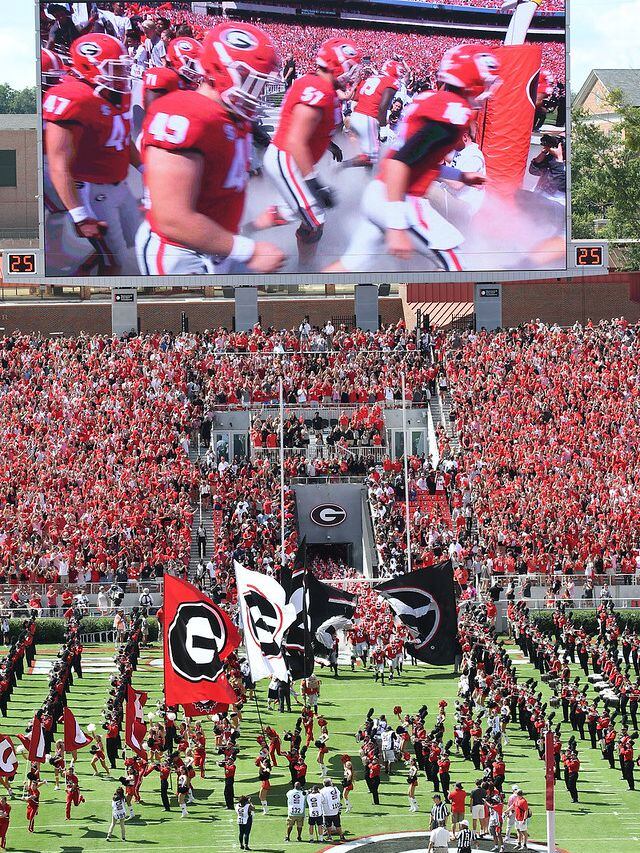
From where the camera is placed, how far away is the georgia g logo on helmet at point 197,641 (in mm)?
26938

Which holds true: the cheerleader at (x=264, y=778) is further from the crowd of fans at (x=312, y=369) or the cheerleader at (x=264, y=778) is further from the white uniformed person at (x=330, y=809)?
the crowd of fans at (x=312, y=369)

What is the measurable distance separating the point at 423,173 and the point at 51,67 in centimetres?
1157

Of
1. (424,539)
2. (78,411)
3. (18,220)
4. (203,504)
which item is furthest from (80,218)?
(18,220)

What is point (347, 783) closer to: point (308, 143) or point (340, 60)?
point (308, 143)

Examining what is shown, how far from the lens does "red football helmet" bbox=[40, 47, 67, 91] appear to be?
169 ft

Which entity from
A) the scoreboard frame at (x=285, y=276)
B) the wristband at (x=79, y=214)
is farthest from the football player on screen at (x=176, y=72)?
the wristband at (x=79, y=214)

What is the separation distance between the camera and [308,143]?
171 feet

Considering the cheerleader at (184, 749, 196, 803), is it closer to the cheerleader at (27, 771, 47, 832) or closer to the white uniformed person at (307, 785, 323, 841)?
the white uniformed person at (307, 785, 323, 841)

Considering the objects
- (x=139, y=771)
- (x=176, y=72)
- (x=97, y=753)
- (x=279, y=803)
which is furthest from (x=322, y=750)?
(x=176, y=72)

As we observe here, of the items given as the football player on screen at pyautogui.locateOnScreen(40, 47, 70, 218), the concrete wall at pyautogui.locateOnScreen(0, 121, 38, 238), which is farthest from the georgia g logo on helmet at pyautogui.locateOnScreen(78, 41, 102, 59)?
the concrete wall at pyautogui.locateOnScreen(0, 121, 38, 238)

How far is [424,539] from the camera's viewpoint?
4481cm

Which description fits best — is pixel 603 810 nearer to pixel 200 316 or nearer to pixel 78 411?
pixel 78 411

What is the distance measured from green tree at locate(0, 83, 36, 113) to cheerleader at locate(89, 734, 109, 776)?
10481cm

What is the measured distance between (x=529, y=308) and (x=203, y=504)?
65.2 ft
